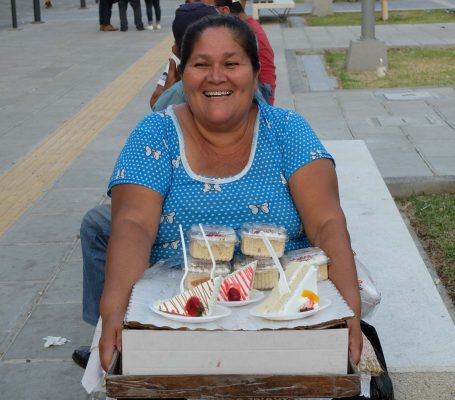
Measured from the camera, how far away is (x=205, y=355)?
7.29 ft

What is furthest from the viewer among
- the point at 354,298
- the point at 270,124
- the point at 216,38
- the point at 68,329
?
the point at 68,329

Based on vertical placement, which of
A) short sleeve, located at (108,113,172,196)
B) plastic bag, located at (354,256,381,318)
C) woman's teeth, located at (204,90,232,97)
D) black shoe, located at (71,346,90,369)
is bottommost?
black shoe, located at (71,346,90,369)

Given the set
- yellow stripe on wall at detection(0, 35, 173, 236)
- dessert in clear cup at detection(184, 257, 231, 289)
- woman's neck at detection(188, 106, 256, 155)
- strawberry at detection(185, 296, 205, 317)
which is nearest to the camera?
strawberry at detection(185, 296, 205, 317)

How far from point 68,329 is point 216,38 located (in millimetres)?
1875

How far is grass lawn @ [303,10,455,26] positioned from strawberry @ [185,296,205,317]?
54.8 ft

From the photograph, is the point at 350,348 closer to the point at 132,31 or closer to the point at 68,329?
the point at 68,329

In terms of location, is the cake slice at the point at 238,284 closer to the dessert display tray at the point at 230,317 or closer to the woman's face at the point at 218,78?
the dessert display tray at the point at 230,317

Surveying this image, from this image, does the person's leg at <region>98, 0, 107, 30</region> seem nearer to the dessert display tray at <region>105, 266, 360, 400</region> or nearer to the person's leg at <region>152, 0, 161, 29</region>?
the person's leg at <region>152, 0, 161, 29</region>

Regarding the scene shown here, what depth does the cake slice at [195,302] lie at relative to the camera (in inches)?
91.4

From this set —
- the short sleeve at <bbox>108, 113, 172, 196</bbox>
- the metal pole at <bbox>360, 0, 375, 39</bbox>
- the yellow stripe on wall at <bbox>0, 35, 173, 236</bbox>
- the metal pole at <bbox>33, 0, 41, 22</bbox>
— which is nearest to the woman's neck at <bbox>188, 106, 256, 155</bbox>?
the short sleeve at <bbox>108, 113, 172, 196</bbox>

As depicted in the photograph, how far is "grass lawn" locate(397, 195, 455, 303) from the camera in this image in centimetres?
507

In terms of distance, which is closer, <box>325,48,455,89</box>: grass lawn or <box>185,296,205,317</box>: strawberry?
<box>185,296,205,317</box>: strawberry

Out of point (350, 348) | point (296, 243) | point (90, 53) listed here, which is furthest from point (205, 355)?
point (90, 53)

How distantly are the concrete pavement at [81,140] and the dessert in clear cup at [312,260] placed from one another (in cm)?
71
